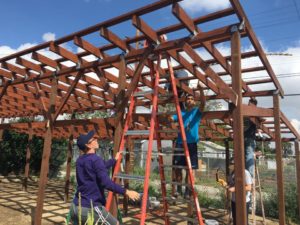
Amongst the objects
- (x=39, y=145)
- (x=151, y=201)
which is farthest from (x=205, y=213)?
(x=39, y=145)

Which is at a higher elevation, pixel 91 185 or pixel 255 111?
pixel 255 111

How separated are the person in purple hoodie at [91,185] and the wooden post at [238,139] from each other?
1.24 m

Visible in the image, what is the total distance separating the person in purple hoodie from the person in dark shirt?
4319mm

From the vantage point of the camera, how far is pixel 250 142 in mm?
7102

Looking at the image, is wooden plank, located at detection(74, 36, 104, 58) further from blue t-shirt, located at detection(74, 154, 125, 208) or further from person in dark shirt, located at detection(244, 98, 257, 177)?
person in dark shirt, located at detection(244, 98, 257, 177)

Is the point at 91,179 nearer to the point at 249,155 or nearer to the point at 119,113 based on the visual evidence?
the point at 119,113

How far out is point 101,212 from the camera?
10.6ft

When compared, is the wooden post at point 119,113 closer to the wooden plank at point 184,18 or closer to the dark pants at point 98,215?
the dark pants at point 98,215

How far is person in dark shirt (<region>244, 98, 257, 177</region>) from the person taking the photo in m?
6.79

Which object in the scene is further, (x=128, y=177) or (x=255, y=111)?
(x=255, y=111)

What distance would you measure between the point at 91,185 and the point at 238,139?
5.86 ft

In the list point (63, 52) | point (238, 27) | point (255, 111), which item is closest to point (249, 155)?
point (255, 111)

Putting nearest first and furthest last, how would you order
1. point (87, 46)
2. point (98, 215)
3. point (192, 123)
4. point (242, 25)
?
point (98, 215) < point (242, 25) < point (192, 123) < point (87, 46)

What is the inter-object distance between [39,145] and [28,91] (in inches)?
363
